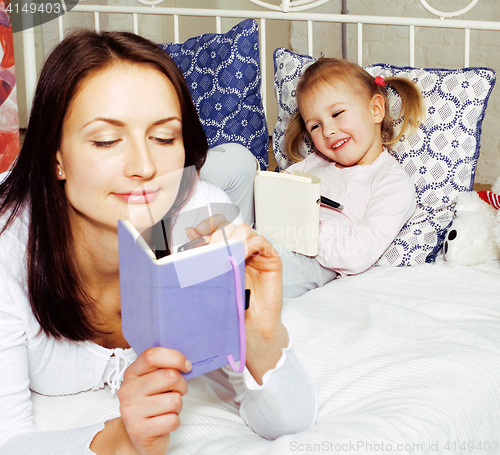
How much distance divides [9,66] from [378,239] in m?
1.11

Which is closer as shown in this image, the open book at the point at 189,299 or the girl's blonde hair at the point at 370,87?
the open book at the point at 189,299

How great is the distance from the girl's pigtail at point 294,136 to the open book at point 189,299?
1022mm

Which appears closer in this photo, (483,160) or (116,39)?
(116,39)

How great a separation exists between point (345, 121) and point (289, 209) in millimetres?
327

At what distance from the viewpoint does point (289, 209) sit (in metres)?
1.11

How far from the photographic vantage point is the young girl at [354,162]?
3.83 feet

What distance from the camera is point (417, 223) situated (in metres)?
1.28

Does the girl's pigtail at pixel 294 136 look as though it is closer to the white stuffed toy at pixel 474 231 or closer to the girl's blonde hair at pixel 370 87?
the girl's blonde hair at pixel 370 87

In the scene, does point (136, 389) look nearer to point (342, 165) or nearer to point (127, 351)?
point (127, 351)

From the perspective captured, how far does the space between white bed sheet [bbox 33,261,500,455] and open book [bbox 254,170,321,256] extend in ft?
0.52

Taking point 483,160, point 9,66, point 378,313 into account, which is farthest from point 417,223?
point 483,160

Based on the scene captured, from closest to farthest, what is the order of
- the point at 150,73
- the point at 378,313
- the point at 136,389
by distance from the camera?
1. the point at 136,389
2. the point at 150,73
3. the point at 378,313

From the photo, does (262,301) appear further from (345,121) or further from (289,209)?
(345,121)

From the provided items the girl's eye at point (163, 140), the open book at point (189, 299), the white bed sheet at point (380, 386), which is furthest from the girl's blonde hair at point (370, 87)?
the open book at point (189, 299)
